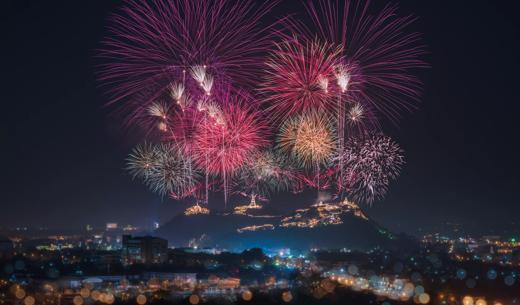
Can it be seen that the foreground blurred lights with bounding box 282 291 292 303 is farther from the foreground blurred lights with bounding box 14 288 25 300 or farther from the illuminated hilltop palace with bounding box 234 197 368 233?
the illuminated hilltop palace with bounding box 234 197 368 233

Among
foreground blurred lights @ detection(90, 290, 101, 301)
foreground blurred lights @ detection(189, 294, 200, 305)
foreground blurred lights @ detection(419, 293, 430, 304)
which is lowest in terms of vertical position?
foreground blurred lights @ detection(419, 293, 430, 304)

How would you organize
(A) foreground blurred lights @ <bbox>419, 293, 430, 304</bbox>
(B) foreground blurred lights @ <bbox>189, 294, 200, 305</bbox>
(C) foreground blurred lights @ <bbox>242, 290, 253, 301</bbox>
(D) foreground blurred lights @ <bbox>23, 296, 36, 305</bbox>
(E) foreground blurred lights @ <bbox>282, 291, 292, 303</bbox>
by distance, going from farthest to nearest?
1. (A) foreground blurred lights @ <bbox>419, 293, 430, 304</bbox>
2. (C) foreground blurred lights @ <bbox>242, 290, 253, 301</bbox>
3. (E) foreground blurred lights @ <bbox>282, 291, 292, 303</bbox>
4. (B) foreground blurred lights @ <bbox>189, 294, 200, 305</bbox>
5. (D) foreground blurred lights @ <bbox>23, 296, 36, 305</bbox>

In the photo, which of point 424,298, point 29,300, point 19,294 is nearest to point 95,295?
point 19,294

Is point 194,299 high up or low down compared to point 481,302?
up

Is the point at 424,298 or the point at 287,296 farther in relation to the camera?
the point at 424,298

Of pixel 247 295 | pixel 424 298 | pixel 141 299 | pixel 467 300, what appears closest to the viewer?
pixel 141 299

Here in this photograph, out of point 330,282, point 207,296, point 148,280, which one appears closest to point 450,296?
point 330,282

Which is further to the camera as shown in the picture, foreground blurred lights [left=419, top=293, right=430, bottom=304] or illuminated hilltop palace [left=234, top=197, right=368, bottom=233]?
illuminated hilltop palace [left=234, top=197, right=368, bottom=233]

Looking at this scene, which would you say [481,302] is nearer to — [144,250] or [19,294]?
[19,294]

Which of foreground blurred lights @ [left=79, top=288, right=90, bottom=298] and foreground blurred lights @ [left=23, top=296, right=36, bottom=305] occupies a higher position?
foreground blurred lights @ [left=79, top=288, right=90, bottom=298]

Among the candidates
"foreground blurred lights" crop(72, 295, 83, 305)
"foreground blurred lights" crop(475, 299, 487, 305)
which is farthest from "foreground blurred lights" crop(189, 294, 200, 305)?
"foreground blurred lights" crop(475, 299, 487, 305)
